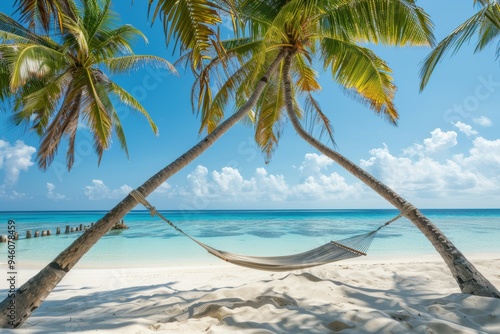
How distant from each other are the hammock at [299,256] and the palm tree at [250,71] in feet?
1.36

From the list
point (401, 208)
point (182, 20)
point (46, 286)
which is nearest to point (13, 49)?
point (182, 20)

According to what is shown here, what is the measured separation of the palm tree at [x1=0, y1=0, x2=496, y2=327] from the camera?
197 centimetres

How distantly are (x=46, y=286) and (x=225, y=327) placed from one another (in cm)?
108

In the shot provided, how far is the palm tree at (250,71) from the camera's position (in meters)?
1.97

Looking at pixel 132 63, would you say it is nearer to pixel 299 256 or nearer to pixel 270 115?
pixel 270 115

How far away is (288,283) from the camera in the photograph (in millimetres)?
2648

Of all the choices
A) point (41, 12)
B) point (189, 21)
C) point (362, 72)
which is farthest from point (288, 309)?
point (41, 12)

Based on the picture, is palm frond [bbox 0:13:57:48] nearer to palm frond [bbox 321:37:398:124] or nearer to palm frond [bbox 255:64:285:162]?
palm frond [bbox 255:64:285:162]

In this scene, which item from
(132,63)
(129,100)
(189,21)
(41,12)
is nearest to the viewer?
(189,21)

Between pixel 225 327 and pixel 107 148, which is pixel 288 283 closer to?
pixel 225 327

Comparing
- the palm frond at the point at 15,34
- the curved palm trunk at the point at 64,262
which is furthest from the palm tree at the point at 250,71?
the palm frond at the point at 15,34

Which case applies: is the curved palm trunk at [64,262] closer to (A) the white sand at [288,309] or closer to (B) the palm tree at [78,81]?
(A) the white sand at [288,309]

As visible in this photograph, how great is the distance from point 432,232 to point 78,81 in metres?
5.11

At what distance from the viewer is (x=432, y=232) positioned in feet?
8.55
